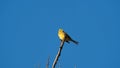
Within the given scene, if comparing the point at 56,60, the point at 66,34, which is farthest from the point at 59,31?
the point at 56,60

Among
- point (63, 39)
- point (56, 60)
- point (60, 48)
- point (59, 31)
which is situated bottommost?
point (56, 60)

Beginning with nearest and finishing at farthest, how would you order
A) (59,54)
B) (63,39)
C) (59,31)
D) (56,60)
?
(56,60), (59,54), (63,39), (59,31)

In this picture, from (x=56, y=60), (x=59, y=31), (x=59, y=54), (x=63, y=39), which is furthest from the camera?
(x=59, y=31)

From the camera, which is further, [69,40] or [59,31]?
[59,31]

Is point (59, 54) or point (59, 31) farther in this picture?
point (59, 31)

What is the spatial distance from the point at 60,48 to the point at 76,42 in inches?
66.4

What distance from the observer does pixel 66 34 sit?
9.38m

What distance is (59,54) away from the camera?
7012mm

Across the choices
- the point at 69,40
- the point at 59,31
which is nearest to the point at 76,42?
the point at 69,40

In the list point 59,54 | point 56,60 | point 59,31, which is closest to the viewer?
point 56,60

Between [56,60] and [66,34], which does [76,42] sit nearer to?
[66,34]

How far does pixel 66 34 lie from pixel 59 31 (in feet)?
1.84

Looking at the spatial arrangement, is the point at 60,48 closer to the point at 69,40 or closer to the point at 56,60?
the point at 56,60

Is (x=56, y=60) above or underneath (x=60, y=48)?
underneath
